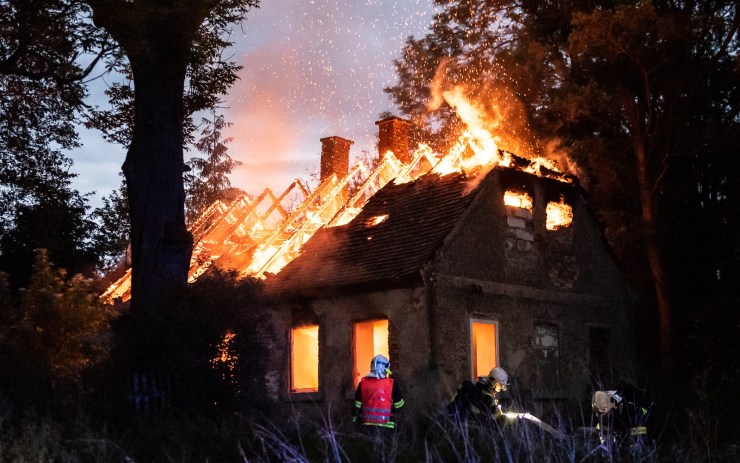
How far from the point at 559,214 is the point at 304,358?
22.2ft

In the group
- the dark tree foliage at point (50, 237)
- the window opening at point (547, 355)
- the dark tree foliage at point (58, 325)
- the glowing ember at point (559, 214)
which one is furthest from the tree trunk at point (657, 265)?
the dark tree foliage at point (50, 237)

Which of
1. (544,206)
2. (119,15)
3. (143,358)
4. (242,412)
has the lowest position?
(242,412)

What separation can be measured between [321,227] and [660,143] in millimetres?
10297

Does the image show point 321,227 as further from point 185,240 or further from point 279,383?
point 185,240

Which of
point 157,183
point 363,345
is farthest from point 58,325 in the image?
point 363,345

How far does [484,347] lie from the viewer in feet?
56.1

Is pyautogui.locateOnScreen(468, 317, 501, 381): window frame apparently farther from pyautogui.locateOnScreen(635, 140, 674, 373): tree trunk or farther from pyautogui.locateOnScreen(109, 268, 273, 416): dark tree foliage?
pyautogui.locateOnScreen(635, 140, 674, 373): tree trunk

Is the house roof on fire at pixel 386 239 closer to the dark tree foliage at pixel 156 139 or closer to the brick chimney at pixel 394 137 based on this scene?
the brick chimney at pixel 394 137

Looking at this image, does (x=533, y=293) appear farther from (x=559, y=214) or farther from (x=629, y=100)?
(x=629, y=100)

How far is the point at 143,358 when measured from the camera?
13023 millimetres

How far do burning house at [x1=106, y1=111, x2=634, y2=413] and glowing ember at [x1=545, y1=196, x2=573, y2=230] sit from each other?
3 cm

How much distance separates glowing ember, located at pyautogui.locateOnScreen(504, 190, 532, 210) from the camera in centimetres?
1761

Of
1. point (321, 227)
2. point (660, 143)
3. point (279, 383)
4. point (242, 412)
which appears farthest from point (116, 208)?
point (660, 143)

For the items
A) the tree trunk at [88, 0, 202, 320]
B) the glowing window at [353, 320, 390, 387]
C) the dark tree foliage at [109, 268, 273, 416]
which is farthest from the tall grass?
the glowing window at [353, 320, 390, 387]
